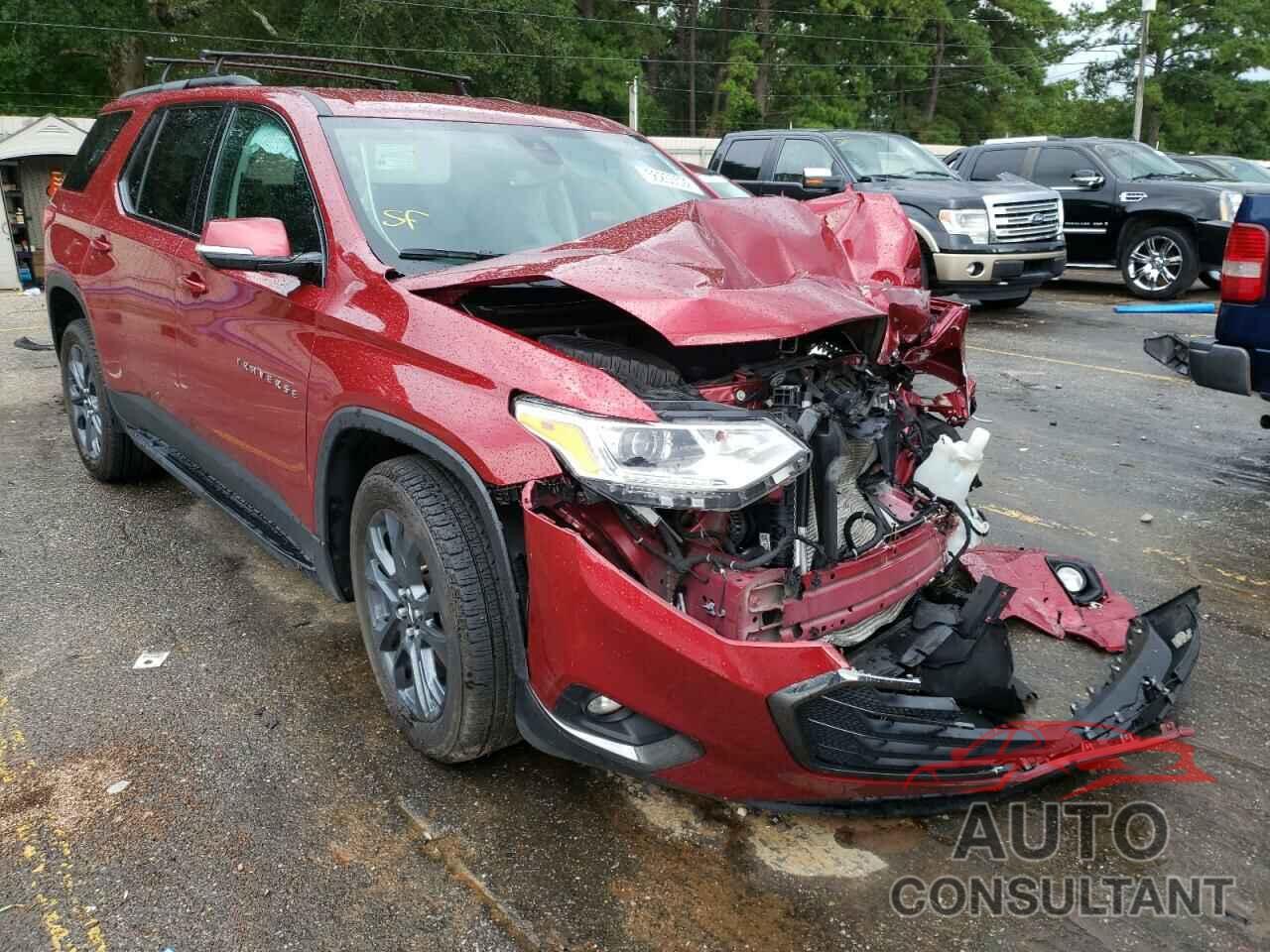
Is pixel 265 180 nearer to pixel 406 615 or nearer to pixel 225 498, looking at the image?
pixel 225 498

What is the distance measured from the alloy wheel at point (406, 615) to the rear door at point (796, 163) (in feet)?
32.1

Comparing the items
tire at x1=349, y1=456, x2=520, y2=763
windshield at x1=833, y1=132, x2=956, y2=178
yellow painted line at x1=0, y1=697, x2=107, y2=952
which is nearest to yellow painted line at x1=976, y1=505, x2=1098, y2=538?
tire at x1=349, y1=456, x2=520, y2=763

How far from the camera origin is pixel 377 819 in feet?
8.89

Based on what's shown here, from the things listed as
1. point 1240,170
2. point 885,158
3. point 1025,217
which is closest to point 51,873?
point 1025,217

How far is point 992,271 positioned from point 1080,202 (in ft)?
11.1

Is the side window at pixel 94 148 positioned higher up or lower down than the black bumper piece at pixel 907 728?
higher up

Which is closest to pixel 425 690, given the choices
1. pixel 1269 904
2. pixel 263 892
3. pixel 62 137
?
pixel 263 892

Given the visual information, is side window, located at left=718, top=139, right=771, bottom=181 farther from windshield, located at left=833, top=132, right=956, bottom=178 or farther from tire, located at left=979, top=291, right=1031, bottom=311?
tire, located at left=979, top=291, right=1031, bottom=311

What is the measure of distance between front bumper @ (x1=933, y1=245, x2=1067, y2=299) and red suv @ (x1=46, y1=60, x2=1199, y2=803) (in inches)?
282

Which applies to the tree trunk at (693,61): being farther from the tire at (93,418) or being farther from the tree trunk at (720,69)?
the tire at (93,418)

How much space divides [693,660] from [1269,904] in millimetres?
1518

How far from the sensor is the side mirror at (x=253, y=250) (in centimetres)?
302

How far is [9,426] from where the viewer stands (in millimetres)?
6762

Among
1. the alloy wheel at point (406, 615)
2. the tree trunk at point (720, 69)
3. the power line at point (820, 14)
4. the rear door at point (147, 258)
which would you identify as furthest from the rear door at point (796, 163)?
the power line at point (820, 14)
